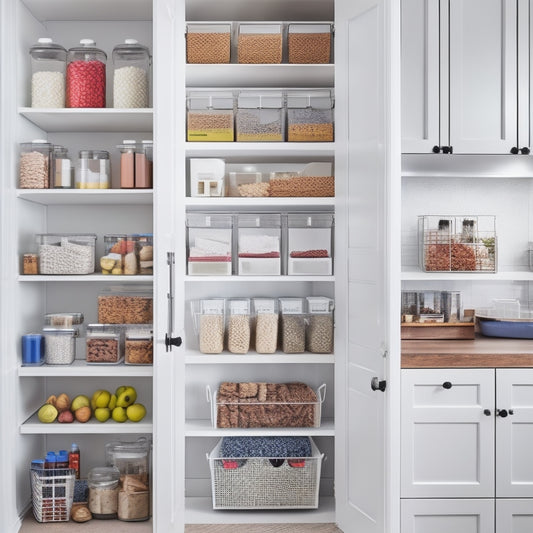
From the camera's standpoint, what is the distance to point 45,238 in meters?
2.91

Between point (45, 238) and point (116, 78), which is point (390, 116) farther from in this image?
point (45, 238)

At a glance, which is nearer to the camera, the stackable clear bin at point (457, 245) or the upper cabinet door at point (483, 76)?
the upper cabinet door at point (483, 76)

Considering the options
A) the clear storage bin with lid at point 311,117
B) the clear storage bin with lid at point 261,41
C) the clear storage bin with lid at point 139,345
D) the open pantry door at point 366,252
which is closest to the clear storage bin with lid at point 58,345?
the clear storage bin with lid at point 139,345

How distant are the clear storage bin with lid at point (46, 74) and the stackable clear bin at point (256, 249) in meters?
1.04

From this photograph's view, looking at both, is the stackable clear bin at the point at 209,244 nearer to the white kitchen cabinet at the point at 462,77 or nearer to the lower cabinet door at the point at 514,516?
the white kitchen cabinet at the point at 462,77

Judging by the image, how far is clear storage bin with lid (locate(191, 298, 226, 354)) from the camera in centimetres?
312

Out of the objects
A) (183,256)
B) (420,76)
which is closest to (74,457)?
(183,256)

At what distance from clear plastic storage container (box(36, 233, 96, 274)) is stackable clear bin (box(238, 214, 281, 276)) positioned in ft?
2.41

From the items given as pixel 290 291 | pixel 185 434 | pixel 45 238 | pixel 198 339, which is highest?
pixel 45 238

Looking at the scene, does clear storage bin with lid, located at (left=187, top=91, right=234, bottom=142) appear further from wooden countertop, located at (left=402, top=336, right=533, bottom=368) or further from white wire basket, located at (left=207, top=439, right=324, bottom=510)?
white wire basket, located at (left=207, top=439, right=324, bottom=510)

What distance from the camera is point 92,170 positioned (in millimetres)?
2924

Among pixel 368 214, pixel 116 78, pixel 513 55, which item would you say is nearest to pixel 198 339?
pixel 368 214

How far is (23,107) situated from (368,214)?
165 centimetres

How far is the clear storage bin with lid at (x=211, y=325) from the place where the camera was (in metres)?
3.12
